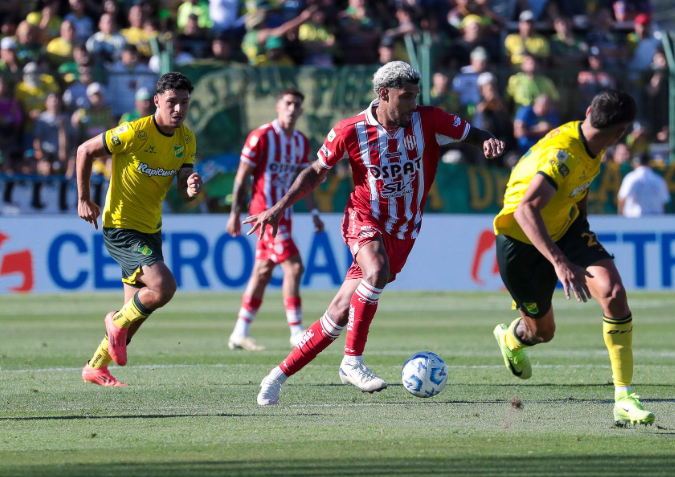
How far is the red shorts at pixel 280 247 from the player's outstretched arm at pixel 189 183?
2.78 metres

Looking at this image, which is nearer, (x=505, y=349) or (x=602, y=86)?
(x=505, y=349)

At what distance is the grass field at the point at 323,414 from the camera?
199 inches

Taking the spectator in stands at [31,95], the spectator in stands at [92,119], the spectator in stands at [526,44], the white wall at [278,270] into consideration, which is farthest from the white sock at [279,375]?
the spectator in stands at [526,44]

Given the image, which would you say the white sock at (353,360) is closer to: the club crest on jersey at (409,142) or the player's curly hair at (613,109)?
the club crest on jersey at (409,142)

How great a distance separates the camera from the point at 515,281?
6.98 metres

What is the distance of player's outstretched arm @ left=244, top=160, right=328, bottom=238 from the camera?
6.65 metres

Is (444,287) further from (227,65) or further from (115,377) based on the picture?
(115,377)

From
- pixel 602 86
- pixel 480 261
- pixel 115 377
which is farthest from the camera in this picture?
pixel 602 86

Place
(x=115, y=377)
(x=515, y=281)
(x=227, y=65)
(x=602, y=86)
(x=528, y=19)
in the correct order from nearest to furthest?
1. (x=515, y=281)
2. (x=115, y=377)
3. (x=227, y=65)
4. (x=602, y=86)
5. (x=528, y=19)

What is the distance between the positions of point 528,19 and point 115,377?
14.6 metres

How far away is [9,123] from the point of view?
17.8m

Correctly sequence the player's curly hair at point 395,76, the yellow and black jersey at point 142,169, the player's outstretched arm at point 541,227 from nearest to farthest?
the player's outstretched arm at point 541,227 → the player's curly hair at point 395,76 → the yellow and black jersey at point 142,169

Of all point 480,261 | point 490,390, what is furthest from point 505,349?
point 480,261

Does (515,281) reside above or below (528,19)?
below
